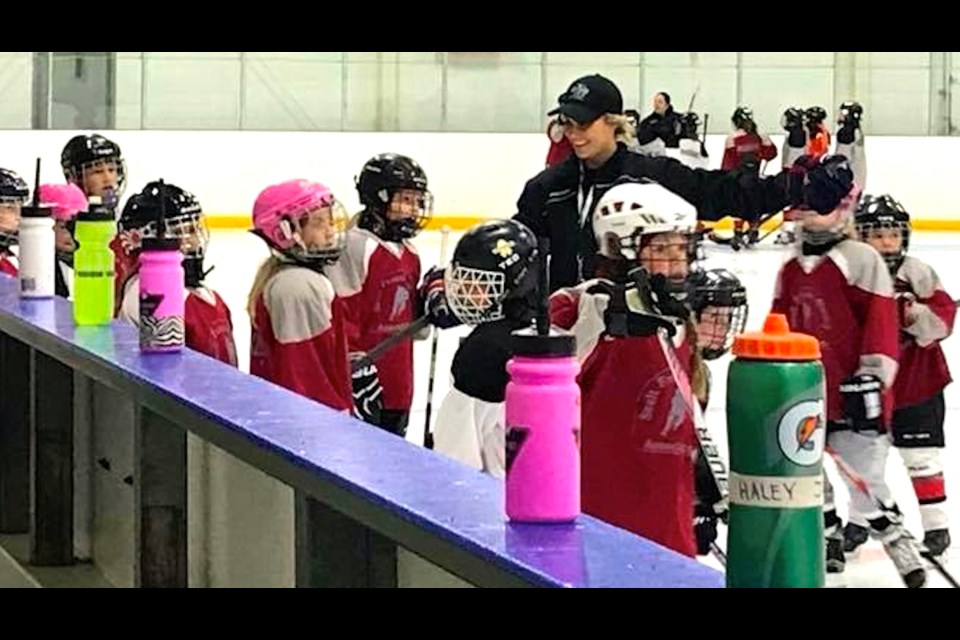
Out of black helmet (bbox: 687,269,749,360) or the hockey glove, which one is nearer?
black helmet (bbox: 687,269,749,360)

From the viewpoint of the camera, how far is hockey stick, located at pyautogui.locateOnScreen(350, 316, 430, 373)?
13.6 feet

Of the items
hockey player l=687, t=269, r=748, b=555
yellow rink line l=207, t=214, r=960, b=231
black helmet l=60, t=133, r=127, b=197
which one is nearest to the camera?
hockey player l=687, t=269, r=748, b=555

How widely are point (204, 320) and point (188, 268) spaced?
0.12 m

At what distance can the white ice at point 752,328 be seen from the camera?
13.8ft

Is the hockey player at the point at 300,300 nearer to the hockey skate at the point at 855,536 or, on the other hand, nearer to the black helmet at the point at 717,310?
the black helmet at the point at 717,310

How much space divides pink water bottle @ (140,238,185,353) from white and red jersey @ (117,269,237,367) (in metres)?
0.49

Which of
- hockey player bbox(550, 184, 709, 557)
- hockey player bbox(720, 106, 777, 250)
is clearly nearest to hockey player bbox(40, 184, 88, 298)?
hockey player bbox(550, 184, 709, 557)

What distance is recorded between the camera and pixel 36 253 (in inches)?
156

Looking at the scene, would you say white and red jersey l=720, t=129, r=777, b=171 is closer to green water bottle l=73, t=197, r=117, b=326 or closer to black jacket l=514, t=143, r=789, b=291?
black jacket l=514, t=143, r=789, b=291

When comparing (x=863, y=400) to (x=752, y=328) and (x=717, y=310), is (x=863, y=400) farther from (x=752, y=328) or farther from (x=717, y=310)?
(x=752, y=328)

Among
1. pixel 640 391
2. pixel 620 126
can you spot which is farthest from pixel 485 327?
pixel 620 126

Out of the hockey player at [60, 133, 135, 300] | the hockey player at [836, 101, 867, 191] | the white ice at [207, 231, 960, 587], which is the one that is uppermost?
the hockey player at [836, 101, 867, 191]

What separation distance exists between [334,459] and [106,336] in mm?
Answer: 1382

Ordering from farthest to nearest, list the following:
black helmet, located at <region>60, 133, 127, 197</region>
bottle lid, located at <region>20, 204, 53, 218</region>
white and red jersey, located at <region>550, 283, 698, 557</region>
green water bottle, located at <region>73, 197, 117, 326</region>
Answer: black helmet, located at <region>60, 133, 127, 197</region> → bottle lid, located at <region>20, 204, 53, 218</region> → green water bottle, located at <region>73, 197, 117, 326</region> → white and red jersey, located at <region>550, 283, 698, 557</region>
